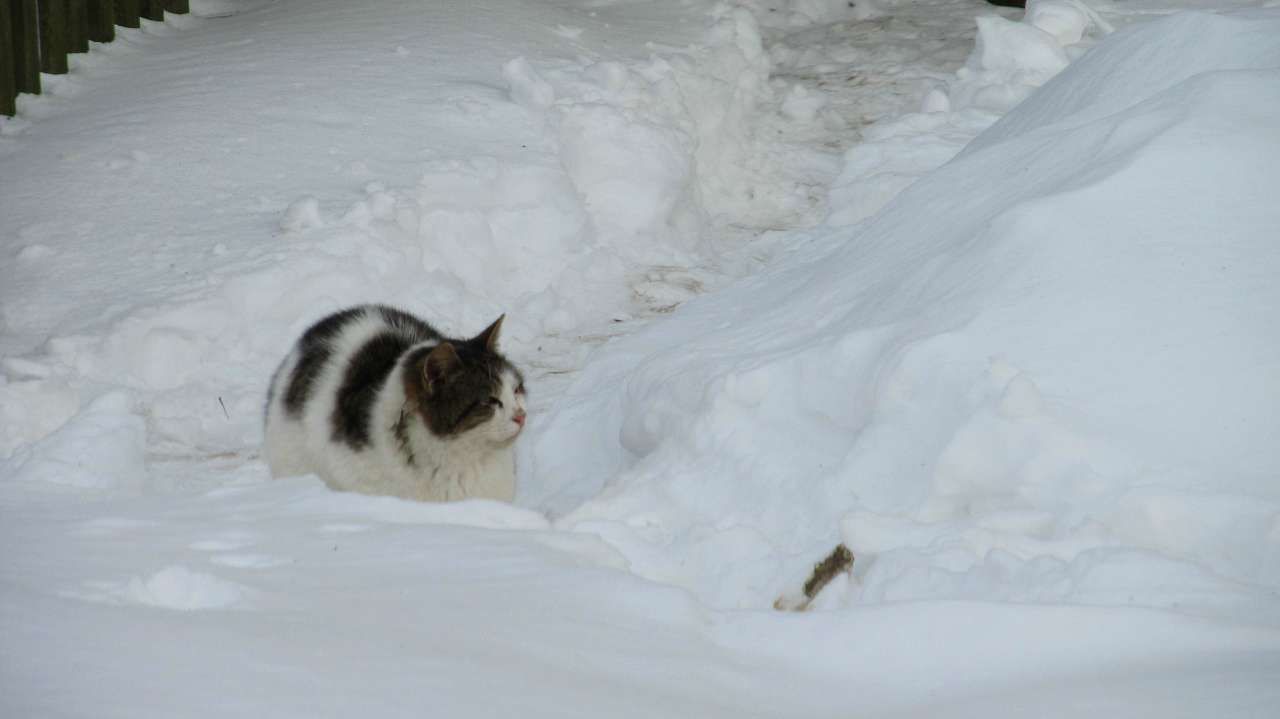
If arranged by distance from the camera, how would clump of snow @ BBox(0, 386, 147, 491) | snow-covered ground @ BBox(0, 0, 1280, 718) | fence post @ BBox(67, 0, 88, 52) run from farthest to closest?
1. fence post @ BBox(67, 0, 88, 52)
2. clump of snow @ BBox(0, 386, 147, 491)
3. snow-covered ground @ BBox(0, 0, 1280, 718)

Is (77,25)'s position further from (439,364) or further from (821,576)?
(821,576)

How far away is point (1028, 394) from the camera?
3.56m

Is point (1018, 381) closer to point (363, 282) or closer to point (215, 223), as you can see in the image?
point (363, 282)

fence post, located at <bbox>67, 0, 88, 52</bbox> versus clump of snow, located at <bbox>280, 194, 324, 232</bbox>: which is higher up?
fence post, located at <bbox>67, 0, 88, 52</bbox>

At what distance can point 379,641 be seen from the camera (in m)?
2.28

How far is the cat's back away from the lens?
4648 mm

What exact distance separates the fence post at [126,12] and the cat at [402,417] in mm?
5502

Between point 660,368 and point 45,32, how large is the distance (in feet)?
17.8

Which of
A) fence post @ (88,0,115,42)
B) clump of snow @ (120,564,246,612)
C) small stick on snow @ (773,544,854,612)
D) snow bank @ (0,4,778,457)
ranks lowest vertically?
snow bank @ (0,4,778,457)

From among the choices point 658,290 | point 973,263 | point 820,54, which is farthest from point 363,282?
point 820,54

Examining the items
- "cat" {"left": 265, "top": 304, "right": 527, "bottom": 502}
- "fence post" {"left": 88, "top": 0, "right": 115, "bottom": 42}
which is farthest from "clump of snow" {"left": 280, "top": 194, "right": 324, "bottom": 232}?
"fence post" {"left": 88, "top": 0, "right": 115, "bottom": 42}

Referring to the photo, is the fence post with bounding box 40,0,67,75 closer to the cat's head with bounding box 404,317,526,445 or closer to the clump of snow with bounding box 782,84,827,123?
the clump of snow with bounding box 782,84,827,123

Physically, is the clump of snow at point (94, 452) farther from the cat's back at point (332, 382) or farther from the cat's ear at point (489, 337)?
the cat's ear at point (489, 337)

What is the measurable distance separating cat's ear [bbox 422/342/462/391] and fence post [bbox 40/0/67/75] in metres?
5.36
